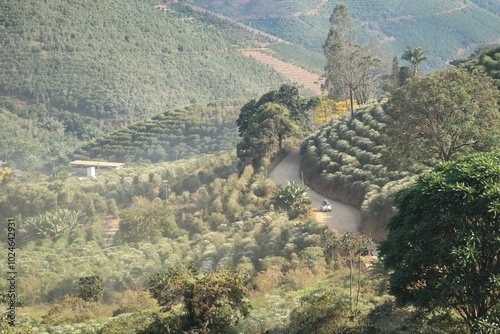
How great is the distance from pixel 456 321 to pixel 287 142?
44.4m

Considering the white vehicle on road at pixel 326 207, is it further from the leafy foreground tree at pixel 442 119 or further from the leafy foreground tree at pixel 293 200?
the leafy foreground tree at pixel 442 119

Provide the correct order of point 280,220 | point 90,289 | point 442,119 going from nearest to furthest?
point 90,289 < point 442,119 < point 280,220

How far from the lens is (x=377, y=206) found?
111ft

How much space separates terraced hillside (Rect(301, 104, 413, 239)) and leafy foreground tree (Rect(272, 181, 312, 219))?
376 cm

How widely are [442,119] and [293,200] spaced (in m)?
12.9

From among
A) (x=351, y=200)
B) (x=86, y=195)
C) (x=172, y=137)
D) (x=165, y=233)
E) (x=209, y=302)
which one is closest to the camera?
(x=209, y=302)

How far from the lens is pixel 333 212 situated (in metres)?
39.4

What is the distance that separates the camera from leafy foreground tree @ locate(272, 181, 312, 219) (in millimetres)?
38594

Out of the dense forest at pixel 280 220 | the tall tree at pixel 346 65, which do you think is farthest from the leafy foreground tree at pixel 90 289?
the tall tree at pixel 346 65

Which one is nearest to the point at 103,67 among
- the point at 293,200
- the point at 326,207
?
the point at 293,200

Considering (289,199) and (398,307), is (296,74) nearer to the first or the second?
(289,199)

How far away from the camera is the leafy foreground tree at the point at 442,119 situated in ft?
98.5

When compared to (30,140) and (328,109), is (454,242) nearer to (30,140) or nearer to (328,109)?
(328,109)

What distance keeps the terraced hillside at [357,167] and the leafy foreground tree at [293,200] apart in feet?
12.3
